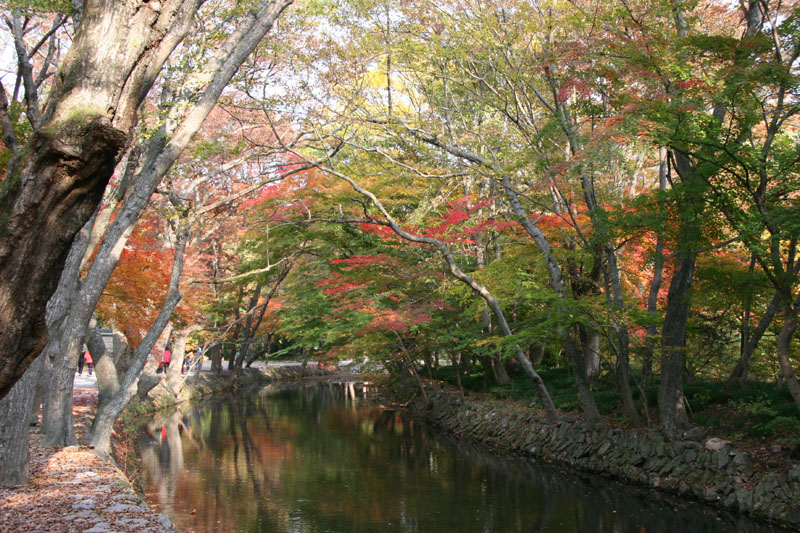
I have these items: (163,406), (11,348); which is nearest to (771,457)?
(11,348)

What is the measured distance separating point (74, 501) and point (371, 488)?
4.82 metres

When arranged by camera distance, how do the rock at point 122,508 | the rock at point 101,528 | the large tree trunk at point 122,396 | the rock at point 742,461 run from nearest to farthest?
the rock at point 101,528, the rock at point 122,508, the rock at point 742,461, the large tree trunk at point 122,396

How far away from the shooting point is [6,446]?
6293mm

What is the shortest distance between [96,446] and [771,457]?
9271 millimetres

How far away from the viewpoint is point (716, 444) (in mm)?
8430

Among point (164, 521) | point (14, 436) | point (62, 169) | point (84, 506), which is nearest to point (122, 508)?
point (84, 506)

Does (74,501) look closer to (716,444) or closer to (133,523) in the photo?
(133,523)

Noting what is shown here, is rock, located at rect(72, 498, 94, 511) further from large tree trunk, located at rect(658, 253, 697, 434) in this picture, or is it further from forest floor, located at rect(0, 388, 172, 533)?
large tree trunk, located at rect(658, 253, 697, 434)

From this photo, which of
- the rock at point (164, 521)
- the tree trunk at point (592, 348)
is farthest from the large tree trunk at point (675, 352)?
the rock at point (164, 521)

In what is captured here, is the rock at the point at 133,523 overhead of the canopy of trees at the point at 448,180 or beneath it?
beneath

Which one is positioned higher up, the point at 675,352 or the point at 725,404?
the point at 675,352

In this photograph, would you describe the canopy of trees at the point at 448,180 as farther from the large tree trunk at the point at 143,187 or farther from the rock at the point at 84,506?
the rock at the point at 84,506

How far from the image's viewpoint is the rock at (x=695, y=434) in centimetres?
894

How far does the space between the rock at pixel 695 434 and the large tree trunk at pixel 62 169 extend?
8.99 meters
